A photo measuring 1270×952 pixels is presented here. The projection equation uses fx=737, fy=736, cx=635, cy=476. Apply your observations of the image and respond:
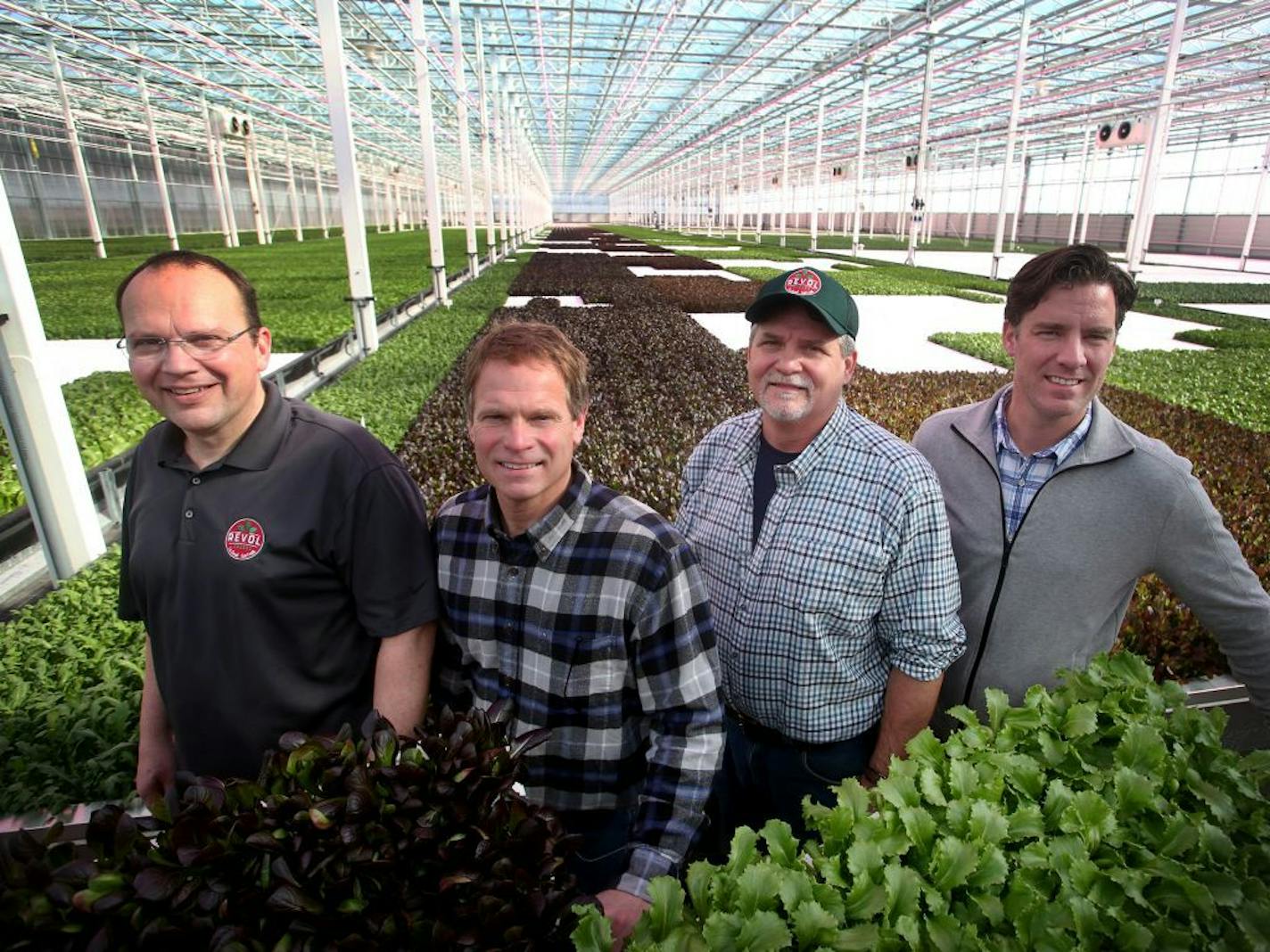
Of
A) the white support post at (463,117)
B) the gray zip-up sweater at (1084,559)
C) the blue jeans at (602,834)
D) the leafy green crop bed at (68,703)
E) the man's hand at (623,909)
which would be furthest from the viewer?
the white support post at (463,117)

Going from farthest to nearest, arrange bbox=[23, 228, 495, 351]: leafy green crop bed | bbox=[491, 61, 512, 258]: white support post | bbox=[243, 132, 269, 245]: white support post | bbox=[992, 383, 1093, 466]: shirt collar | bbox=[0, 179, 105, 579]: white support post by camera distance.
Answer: bbox=[243, 132, 269, 245]: white support post, bbox=[491, 61, 512, 258]: white support post, bbox=[23, 228, 495, 351]: leafy green crop bed, bbox=[0, 179, 105, 579]: white support post, bbox=[992, 383, 1093, 466]: shirt collar

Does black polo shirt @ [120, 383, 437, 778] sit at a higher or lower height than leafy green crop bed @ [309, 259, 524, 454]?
higher

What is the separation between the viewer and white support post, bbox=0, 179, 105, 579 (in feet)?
13.8

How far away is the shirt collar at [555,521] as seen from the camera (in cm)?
179

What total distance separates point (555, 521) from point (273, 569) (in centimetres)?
74

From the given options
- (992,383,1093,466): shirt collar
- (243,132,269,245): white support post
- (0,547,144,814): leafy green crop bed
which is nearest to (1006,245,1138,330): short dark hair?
(992,383,1093,466): shirt collar

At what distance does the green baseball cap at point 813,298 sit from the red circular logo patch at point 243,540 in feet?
4.84

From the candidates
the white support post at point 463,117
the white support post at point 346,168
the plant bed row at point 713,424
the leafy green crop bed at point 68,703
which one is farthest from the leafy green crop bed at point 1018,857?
the white support post at point 463,117

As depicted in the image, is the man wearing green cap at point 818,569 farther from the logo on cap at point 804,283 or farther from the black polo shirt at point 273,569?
the black polo shirt at point 273,569

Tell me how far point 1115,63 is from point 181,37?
32238 mm

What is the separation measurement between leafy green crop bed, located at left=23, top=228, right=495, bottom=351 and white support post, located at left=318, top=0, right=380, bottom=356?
133cm

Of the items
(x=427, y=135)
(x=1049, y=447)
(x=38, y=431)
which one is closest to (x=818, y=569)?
(x=1049, y=447)

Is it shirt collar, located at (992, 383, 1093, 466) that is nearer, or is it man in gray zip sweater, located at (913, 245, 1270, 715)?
man in gray zip sweater, located at (913, 245, 1270, 715)

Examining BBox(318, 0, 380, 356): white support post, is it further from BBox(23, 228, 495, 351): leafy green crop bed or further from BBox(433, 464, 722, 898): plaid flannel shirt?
BBox(433, 464, 722, 898): plaid flannel shirt
